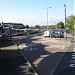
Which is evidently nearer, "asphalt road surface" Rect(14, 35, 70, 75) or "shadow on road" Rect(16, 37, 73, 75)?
"shadow on road" Rect(16, 37, 73, 75)

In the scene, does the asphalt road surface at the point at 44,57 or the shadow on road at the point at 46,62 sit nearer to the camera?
the shadow on road at the point at 46,62

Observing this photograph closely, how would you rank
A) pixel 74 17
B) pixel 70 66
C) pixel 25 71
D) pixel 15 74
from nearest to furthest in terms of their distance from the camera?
pixel 15 74, pixel 25 71, pixel 70 66, pixel 74 17

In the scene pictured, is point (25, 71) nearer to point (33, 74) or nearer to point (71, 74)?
point (33, 74)

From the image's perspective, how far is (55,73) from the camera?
48.1ft

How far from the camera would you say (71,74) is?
14062mm

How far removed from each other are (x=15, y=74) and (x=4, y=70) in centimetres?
154

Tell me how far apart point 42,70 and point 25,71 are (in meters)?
1.19

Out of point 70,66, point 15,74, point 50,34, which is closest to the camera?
point 15,74

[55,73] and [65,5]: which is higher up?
[65,5]

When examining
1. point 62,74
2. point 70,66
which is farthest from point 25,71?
point 70,66

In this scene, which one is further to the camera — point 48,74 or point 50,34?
point 50,34

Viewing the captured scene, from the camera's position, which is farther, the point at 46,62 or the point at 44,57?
the point at 44,57

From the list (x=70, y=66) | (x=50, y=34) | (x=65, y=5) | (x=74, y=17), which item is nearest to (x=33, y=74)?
(x=70, y=66)

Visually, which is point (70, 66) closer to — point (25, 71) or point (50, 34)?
point (25, 71)
